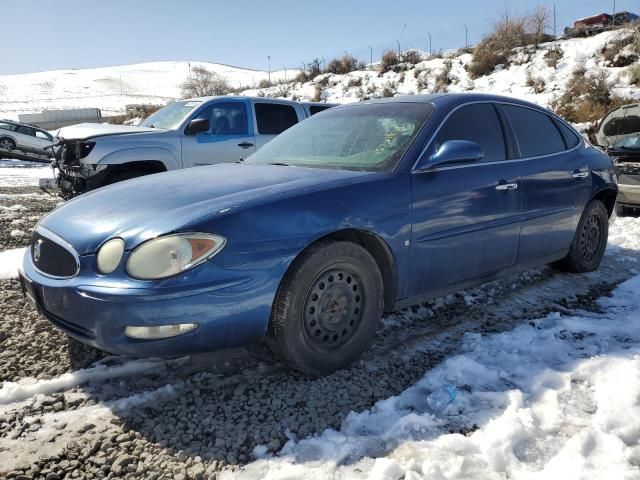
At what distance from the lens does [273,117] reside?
8.16 meters

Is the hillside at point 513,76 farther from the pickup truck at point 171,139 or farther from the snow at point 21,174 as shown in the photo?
the snow at point 21,174

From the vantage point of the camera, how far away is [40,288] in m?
2.57

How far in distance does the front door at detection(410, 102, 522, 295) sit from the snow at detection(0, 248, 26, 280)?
3.25m

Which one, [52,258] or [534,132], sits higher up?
[534,132]

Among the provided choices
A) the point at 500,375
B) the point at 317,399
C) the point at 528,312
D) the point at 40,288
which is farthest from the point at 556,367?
the point at 40,288

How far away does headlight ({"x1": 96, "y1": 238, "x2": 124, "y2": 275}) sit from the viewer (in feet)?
7.75

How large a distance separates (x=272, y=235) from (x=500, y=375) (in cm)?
147

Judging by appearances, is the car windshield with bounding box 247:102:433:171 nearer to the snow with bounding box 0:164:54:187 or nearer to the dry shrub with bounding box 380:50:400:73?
the snow with bounding box 0:164:54:187

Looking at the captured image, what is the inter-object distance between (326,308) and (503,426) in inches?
40.9

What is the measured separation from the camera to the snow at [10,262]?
14.3 ft

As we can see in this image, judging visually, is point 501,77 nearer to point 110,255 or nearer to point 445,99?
point 445,99

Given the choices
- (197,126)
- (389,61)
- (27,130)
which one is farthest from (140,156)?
(389,61)

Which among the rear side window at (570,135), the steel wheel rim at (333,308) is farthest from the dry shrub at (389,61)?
the steel wheel rim at (333,308)

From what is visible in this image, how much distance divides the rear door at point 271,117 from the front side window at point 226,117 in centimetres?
22
